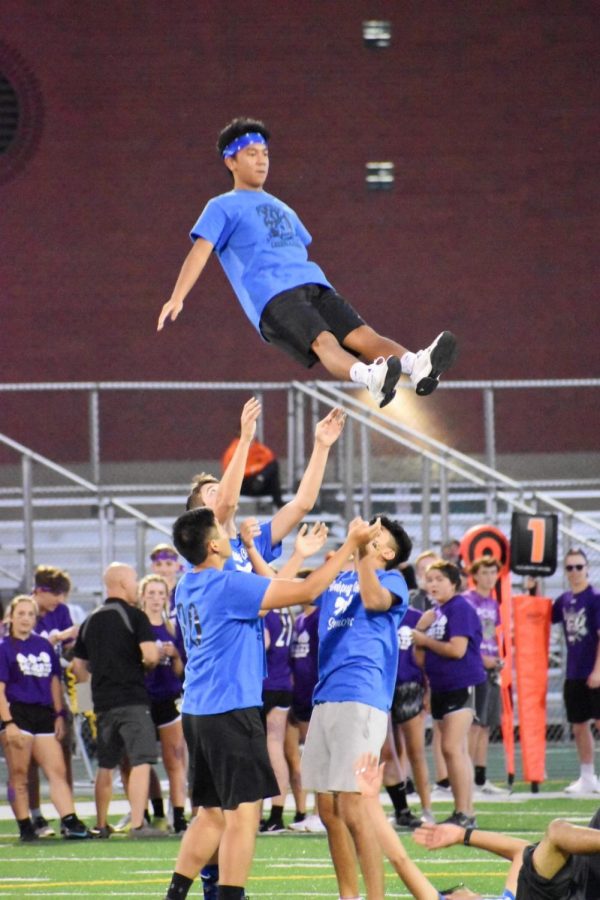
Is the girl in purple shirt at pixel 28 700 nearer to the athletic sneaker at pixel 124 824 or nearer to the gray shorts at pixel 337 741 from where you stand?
the athletic sneaker at pixel 124 824

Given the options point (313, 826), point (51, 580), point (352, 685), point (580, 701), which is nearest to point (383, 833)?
point (352, 685)

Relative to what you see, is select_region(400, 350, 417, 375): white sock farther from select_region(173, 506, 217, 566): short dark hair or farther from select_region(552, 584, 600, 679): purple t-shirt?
select_region(552, 584, 600, 679): purple t-shirt

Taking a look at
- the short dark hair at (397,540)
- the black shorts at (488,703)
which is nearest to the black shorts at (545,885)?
the short dark hair at (397,540)

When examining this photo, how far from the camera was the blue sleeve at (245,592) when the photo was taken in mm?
7066

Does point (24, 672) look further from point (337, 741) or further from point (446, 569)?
point (337, 741)

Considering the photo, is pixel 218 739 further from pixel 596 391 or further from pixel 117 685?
pixel 596 391

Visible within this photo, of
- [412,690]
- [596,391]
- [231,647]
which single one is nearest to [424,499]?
[412,690]

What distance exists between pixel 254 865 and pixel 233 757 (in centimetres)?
287

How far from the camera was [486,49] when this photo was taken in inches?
814

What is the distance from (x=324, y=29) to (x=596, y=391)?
5.32 meters

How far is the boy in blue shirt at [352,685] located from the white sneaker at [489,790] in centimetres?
552

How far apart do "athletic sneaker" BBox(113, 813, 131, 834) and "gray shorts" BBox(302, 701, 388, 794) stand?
12.9 ft

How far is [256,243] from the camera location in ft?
25.7

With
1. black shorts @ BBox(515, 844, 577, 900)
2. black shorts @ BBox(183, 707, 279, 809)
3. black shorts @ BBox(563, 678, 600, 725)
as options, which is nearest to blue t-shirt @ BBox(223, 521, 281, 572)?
black shorts @ BBox(183, 707, 279, 809)
